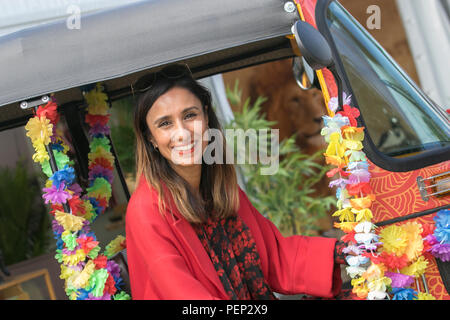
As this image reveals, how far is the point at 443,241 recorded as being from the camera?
2.17 metres

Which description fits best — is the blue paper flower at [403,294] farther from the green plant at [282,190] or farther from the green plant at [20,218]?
the green plant at [20,218]

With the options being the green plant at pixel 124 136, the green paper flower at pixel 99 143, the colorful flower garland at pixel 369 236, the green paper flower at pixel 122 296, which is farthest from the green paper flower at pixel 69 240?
the green plant at pixel 124 136

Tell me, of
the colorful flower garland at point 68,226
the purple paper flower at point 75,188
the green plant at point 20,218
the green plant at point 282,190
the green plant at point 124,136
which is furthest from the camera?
the green plant at point 20,218

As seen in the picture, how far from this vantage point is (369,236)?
2.15 m

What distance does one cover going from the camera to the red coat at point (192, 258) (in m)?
2.15

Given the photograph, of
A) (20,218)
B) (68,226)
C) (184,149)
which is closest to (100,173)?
(68,226)

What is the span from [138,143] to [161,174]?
225 mm

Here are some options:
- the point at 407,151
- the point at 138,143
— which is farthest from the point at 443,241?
the point at 138,143

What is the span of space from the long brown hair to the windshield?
0.78 m

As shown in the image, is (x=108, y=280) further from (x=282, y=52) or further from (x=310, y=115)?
(x=310, y=115)

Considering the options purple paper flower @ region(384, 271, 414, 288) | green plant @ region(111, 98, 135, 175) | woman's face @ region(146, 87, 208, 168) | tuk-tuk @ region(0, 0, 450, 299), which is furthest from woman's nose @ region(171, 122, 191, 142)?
green plant @ region(111, 98, 135, 175)

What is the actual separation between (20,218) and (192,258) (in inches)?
163

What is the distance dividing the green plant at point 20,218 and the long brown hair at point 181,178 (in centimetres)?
371

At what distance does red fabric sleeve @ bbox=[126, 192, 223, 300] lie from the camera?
209cm
